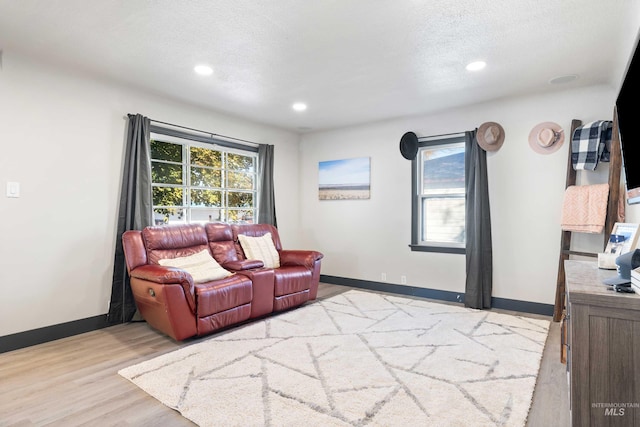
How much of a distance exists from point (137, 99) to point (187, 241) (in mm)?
1656

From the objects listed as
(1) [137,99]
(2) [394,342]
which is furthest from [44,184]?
(2) [394,342]

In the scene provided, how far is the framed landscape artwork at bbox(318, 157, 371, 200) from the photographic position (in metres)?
5.18

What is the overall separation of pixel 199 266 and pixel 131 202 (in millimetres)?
1008

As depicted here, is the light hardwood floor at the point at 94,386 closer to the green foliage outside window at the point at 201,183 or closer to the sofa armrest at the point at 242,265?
the sofa armrest at the point at 242,265

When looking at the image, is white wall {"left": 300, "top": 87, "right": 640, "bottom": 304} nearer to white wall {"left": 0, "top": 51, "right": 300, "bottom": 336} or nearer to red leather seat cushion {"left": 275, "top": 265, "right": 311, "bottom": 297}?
red leather seat cushion {"left": 275, "top": 265, "right": 311, "bottom": 297}

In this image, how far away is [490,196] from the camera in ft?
13.5

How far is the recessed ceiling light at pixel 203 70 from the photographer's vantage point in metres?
3.10

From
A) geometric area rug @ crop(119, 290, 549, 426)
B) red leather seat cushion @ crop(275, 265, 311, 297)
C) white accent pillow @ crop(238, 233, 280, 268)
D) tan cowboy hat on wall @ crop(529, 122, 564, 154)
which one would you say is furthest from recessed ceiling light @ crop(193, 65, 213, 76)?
tan cowboy hat on wall @ crop(529, 122, 564, 154)

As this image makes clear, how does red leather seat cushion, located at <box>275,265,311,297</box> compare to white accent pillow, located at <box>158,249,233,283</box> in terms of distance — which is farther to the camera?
red leather seat cushion, located at <box>275,265,311,297</box>

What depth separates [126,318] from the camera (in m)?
3.54

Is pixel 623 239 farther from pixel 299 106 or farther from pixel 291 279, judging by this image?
pixel 299 106

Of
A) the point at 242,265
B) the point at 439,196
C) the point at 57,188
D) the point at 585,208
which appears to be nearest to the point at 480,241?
the point at 439,196

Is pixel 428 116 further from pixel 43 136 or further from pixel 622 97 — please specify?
pixel 43 136

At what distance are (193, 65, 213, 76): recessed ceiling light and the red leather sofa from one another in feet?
5.41
